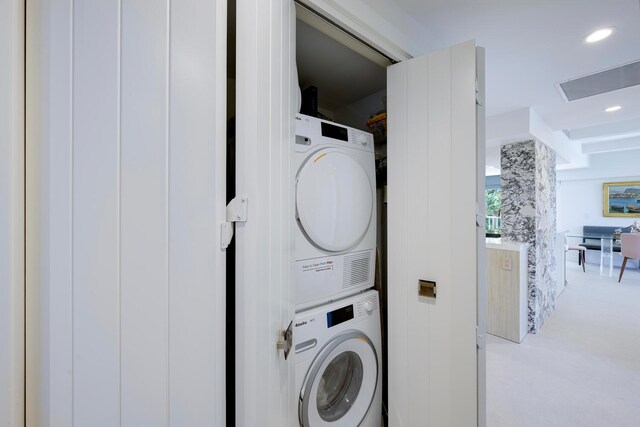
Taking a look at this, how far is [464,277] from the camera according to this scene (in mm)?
1211

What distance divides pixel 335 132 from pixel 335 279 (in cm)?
73

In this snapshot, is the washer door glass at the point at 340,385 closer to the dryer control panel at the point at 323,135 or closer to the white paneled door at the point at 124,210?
the white paneled door at the point at 124,210

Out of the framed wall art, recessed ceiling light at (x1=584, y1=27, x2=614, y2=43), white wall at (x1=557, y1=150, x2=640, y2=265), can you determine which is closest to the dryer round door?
recessed ceiling light at (x1=584, y1=27, x2=614, y2=43)

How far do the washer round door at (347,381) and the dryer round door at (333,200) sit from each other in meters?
0.47

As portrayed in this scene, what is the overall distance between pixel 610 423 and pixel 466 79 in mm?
2333

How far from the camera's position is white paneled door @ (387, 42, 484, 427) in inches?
47.3

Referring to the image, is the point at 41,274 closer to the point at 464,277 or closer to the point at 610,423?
the point at 464,277

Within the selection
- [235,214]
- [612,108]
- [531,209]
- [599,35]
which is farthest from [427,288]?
[612,108]

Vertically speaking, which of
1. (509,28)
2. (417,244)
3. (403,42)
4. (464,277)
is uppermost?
(509,28)

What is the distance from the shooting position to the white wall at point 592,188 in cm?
586

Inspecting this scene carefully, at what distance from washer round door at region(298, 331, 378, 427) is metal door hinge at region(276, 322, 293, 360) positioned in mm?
409

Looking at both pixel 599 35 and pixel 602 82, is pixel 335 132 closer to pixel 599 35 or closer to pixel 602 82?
pixel 599 35

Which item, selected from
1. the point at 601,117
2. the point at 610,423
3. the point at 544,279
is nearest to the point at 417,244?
the point at 610,423

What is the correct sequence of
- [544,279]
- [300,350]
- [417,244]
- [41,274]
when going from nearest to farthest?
[41,274], [300,350], [417,244], [544,279]
